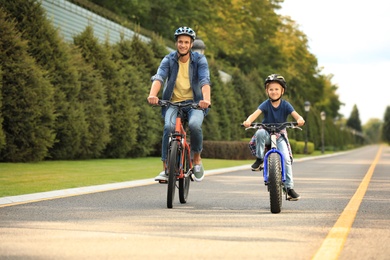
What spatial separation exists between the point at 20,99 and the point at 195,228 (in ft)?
51.1

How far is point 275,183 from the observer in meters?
9.16

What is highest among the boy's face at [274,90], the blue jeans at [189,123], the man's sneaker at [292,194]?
the boy's face at [274,90]

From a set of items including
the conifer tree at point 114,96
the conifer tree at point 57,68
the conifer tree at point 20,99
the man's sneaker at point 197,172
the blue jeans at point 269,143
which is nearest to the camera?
the blue jeans at point 269,143

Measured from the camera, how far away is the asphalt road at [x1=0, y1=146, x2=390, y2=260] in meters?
5.99

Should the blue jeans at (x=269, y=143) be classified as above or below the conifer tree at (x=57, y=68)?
below

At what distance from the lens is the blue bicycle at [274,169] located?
30.1 feet

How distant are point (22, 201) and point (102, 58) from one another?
1846 centimetres

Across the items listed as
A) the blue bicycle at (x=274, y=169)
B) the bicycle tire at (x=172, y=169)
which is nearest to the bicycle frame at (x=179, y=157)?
the bicycle tire at (x=172, y=169)

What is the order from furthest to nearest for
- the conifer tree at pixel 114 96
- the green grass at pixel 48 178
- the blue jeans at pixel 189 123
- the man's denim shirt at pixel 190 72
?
1. the conifer tree at pixel 114 96
2. the green grass at pixel 48 178
3. the man's denim shirt at pixel 190 72
4. the blue jeans at pixel 189 123

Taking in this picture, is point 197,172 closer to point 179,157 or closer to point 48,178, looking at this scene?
point 179,157

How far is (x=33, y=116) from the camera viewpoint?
72.5 ft

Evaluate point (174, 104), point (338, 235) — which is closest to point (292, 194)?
point (174, 104)

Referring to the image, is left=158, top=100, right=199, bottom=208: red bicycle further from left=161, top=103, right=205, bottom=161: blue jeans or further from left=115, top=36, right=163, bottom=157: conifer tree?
left=115, top=36, right=163, bottom=157: conifer tree

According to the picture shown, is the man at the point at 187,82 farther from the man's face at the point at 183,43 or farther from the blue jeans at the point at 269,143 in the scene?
the blue jeans at the point at 269,143
